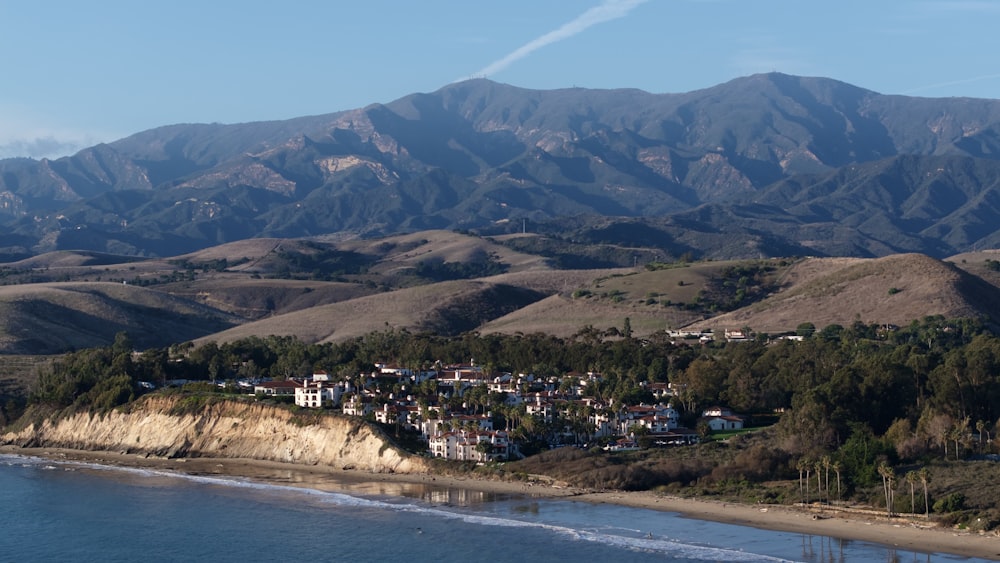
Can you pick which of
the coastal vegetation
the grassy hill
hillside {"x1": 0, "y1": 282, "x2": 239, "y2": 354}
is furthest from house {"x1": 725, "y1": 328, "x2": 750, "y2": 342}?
hillside {"x1": 0, "y1": 282, "x2": 239, "y2": 354}

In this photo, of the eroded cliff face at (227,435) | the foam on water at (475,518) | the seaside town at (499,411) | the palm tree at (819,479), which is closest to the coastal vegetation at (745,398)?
the palm tree at (819,479)

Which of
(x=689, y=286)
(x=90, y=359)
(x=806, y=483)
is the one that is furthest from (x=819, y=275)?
(x=806, y=483)

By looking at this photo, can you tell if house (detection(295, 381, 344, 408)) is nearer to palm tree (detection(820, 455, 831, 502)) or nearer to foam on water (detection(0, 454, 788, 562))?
foam on water (detection(0, 454, 788, 562))

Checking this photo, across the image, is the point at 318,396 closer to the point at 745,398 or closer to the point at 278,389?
the point at 278,389

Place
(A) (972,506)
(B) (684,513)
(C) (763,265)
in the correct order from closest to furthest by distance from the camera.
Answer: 1. (A) (972,506)
2. (B) (684,513)
3. (C) (763,265)

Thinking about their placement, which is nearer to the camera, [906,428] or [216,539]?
[216,539]

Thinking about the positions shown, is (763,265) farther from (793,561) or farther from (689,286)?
(793,561)

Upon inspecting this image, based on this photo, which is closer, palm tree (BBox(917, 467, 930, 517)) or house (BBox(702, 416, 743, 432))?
palm tree (BBox(917, 467, 930, 517))
